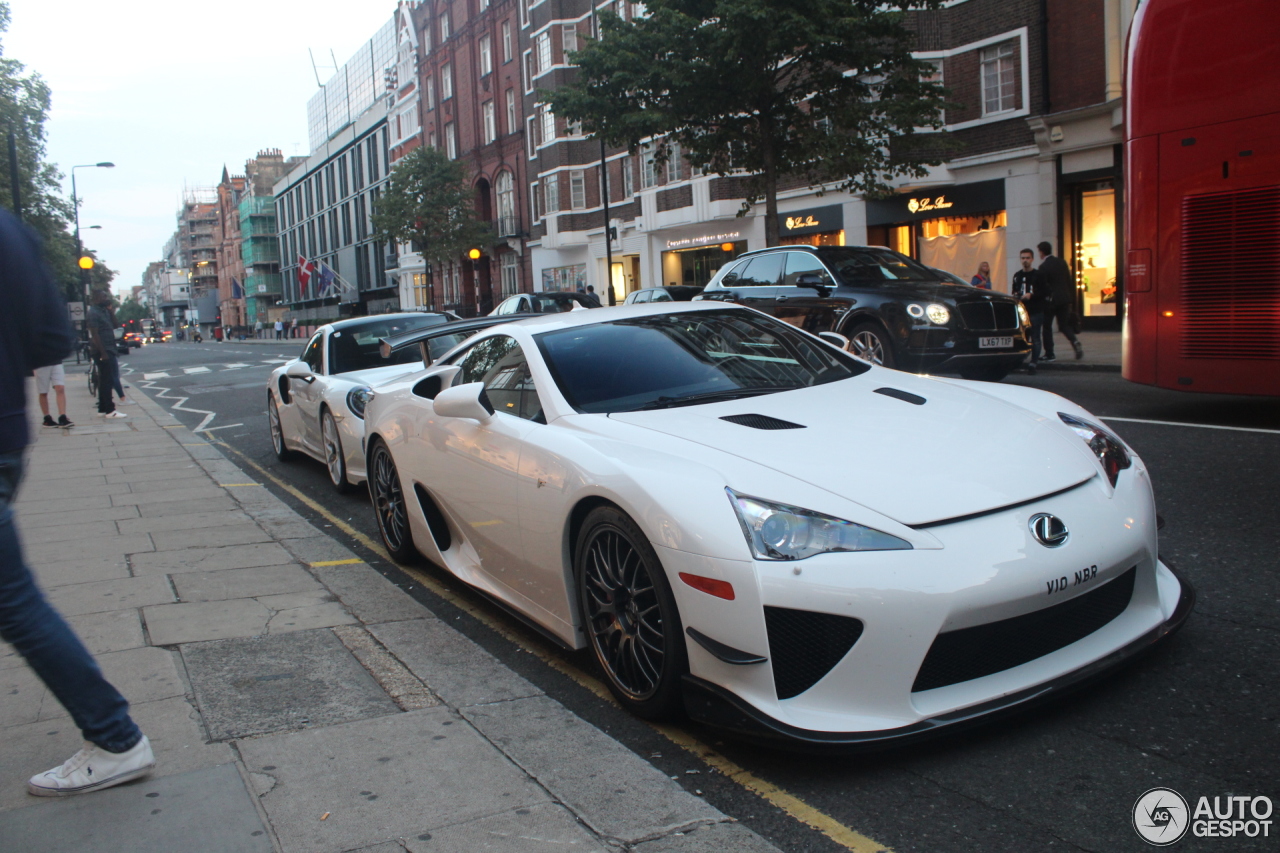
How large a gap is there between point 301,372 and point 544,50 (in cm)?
3902

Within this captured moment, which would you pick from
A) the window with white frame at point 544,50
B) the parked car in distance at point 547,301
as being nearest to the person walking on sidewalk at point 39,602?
the parked car in distance at point 547,301

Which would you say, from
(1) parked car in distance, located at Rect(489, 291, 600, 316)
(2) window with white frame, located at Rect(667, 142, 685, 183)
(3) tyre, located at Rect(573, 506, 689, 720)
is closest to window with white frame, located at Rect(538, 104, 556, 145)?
(2) window with white frame, located at Rect(667, 142, 685, 183)

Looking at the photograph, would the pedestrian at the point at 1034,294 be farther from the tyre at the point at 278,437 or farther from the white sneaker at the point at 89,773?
the white sneaker at the point at 89,773

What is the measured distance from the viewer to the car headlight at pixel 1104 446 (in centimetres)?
342

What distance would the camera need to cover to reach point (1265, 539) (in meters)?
4.75

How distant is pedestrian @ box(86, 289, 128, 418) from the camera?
15.4 metres

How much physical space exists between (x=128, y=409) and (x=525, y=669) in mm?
16303

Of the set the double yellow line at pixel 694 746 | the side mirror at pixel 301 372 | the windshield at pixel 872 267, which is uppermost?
the windshield at pixel 872 267

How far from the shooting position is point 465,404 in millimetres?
4199

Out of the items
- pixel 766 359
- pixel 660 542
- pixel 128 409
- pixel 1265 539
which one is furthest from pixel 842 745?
pixel 128 409

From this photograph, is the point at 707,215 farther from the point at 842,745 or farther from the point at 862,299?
the point at 842,745

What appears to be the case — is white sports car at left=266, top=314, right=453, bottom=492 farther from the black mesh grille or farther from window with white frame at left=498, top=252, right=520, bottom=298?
window with white frame at left=498, top=252, right=520, bottom=298

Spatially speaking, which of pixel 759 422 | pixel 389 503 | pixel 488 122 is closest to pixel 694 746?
pixel 759 422

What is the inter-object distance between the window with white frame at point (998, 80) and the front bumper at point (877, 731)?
23.7 m
